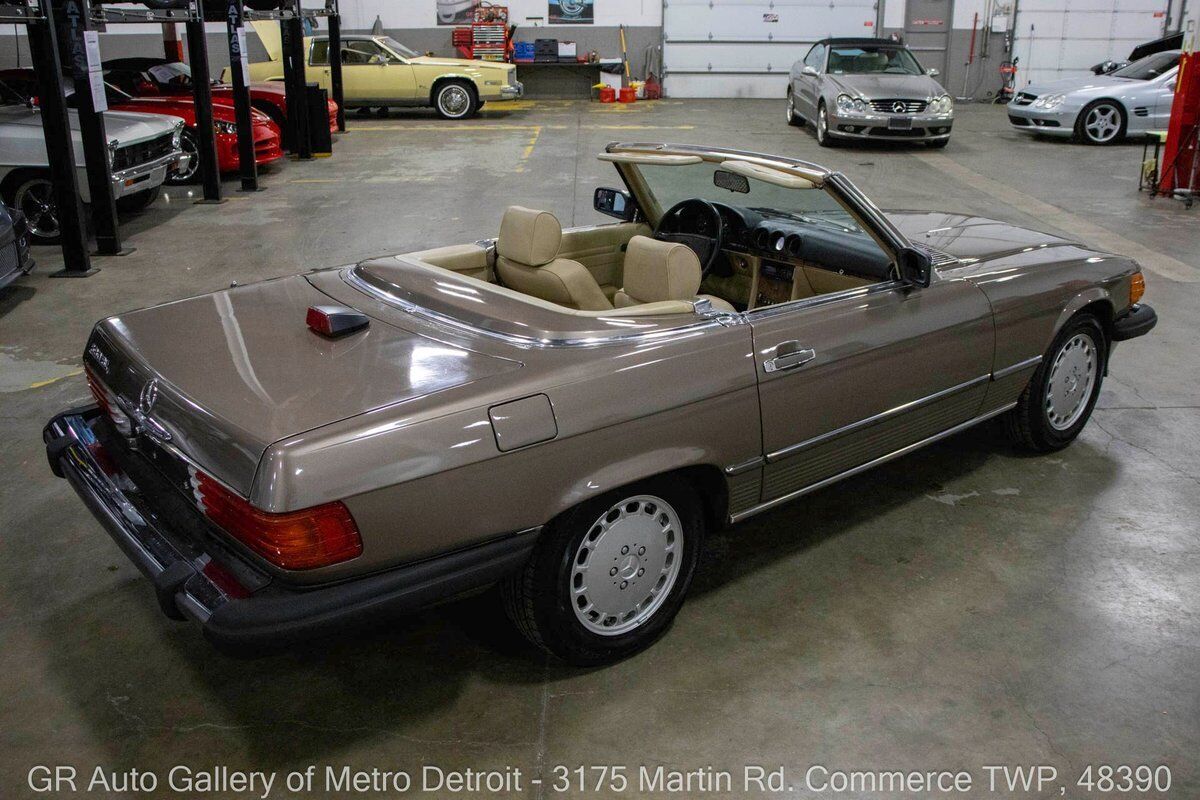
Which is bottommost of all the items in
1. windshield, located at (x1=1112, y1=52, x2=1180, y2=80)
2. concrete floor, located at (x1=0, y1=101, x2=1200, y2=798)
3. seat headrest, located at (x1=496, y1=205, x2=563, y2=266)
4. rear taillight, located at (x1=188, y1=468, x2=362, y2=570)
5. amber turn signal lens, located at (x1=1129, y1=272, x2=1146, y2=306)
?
concrete floor, located at (x1=0, y1=101, x2=1200, y2=798)

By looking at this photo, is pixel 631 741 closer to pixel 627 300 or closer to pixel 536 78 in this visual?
pixel 627 300

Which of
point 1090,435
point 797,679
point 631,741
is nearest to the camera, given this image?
point 631,741

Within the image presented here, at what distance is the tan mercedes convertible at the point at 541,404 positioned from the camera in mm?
2334

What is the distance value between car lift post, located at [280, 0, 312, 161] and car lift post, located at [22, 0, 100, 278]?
556cm

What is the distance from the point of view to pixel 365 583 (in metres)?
2.35

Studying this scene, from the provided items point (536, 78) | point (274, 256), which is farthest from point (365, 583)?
point (536, 78)

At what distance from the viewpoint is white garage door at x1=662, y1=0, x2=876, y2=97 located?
20.7m

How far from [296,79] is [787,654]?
11779 mm

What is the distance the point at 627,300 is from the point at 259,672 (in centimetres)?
163

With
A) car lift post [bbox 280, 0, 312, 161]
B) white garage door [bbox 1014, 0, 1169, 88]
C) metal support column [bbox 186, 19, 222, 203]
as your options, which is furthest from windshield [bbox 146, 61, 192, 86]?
white garage door [bbox 1014, 0, 1169, 88]

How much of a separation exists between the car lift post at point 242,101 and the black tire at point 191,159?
0.48 meters

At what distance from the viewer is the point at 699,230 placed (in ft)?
12.8

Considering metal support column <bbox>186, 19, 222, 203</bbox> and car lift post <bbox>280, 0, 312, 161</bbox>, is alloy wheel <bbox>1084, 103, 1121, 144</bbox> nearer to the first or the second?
car lift post <bbox>280, 0, 312, 161</bbox>

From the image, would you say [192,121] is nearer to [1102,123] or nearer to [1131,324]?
[1131,324]
